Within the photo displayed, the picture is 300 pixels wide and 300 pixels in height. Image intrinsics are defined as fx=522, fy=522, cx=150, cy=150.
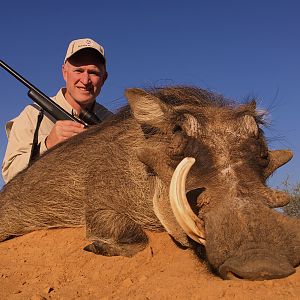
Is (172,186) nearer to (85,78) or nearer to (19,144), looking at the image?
(19,144)

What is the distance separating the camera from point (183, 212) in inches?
123

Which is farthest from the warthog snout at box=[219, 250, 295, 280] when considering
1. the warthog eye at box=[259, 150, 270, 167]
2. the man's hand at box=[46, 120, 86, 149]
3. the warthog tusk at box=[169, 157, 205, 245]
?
the man's hand at box=[46, 120, 86, 149]

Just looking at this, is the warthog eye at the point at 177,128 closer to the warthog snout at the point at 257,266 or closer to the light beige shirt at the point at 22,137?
the warthog snout at the point at 257,266

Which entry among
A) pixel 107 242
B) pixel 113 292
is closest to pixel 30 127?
pixel 107 242

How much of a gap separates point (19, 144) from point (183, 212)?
3.73m

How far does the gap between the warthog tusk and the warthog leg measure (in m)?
0.85

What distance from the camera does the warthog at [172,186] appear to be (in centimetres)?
290

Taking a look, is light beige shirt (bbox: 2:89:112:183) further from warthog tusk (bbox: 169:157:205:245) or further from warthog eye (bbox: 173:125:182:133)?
warthog tusk (bbox: 169:157:205:245)

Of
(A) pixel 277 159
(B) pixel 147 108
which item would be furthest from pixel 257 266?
(B) pixel 147 108

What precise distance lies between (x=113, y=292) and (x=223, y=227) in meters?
0.76

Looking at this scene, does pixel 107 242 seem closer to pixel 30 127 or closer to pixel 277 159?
pixel 277 159

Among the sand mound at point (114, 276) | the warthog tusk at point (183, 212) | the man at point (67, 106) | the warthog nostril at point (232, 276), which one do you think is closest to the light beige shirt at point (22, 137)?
Result: the man at point (67, 106)

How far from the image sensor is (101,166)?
15.2 feet

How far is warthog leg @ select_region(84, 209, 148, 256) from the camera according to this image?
3928 mm
